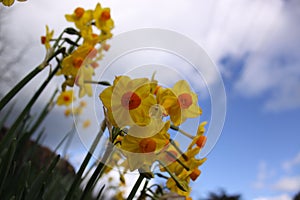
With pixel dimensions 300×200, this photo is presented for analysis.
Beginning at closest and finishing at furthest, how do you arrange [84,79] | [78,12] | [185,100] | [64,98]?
[185,100]
[84,79]
[78,12]
[64,98]

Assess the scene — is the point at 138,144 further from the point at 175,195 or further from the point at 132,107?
the point at 175,195

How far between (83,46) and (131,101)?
740 mm

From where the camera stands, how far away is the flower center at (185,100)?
955 millimetres

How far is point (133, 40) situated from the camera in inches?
40.1

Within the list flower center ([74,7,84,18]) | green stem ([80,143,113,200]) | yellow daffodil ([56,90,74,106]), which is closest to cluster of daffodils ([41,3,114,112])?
flower center ([74,7,84,18])

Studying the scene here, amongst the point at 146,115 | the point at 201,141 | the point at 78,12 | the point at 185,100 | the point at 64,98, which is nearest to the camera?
the point at 146,115

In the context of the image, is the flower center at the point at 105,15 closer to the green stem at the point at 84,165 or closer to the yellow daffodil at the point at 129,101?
the green stem at the point at 84,165

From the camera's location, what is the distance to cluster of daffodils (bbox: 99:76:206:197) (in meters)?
0.88

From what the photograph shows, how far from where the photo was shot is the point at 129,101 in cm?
87

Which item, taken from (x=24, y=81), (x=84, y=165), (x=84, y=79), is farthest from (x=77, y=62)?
(x=84, y=165)

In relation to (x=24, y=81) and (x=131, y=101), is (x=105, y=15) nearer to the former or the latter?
(x=24, y=81)

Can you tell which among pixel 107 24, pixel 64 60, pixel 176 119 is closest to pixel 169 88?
pixel 176 119

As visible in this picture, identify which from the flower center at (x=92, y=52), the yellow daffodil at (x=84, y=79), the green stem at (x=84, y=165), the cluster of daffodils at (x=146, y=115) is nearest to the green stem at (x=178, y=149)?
the cluster of daffodils at (x=146, y=115)

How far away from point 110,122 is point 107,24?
1.03 meters
